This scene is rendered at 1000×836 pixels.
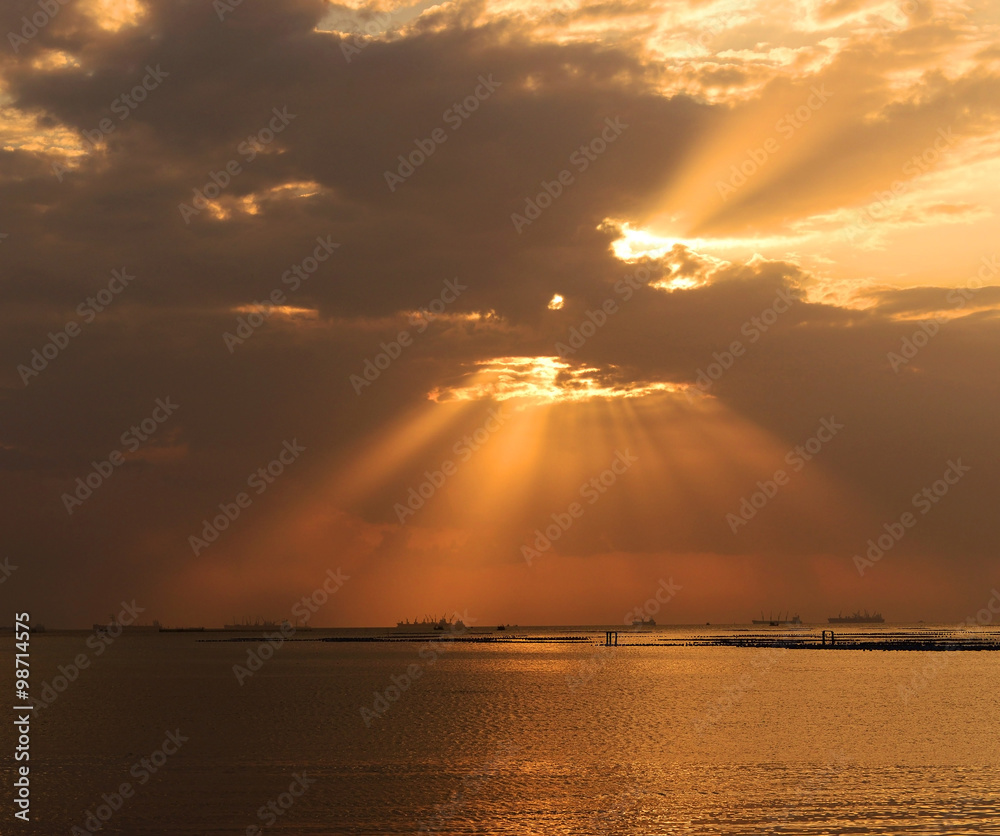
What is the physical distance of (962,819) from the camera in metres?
34.2

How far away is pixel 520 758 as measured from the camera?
167ft

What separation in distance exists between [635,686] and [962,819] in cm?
6765

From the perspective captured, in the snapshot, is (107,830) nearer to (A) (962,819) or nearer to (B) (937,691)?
(A) (962,819)

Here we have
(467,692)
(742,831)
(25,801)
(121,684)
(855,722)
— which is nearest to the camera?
(742,831)

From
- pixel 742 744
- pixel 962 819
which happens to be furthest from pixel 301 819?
pixel 742 744

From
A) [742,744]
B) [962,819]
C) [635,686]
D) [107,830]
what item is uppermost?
[635,686]

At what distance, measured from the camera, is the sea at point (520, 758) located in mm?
36000

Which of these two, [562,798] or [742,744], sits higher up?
[742,744]

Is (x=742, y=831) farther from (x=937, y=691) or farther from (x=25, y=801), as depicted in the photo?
(x=937, y=691)

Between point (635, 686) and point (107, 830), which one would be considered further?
point (635, 686)

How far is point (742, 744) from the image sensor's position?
179 ft

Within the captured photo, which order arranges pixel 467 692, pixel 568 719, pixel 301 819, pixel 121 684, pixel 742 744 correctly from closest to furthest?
pixel 301 819 → pixel 742 744 → pixel 568 719 → pixel 467 692 → pixel 121 684

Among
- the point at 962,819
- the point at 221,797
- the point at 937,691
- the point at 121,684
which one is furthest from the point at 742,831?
the point at 121,684

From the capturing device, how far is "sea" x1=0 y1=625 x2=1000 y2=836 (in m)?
36.0
